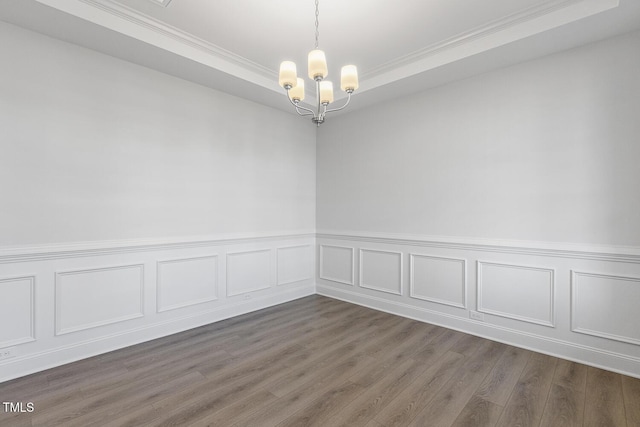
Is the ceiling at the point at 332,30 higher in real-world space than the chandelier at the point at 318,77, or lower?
higher

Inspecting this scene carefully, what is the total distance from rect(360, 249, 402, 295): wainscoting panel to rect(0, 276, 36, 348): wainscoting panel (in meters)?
3.56

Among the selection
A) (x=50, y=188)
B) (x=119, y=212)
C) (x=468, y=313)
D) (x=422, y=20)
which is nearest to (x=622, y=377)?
(x=468, y=313)

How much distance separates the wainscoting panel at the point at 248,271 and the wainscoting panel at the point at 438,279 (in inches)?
76.9

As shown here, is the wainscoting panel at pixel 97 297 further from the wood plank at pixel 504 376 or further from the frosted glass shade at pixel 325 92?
the wood plank at pixel 504 376

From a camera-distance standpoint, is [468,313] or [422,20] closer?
[422,20]

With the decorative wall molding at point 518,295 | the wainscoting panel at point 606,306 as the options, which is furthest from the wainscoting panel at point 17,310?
the wainscoting panel at point 606,306

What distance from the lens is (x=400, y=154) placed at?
13.5ft

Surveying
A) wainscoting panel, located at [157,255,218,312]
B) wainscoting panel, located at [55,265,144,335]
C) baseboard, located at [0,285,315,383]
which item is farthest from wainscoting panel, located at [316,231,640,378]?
wainscoting panel, located at [55,265,144,335]

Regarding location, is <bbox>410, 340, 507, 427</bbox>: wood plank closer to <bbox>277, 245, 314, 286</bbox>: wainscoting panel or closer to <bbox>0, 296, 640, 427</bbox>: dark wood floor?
<bbox>0, 296, 640, 427</bbox>: dark wood floor

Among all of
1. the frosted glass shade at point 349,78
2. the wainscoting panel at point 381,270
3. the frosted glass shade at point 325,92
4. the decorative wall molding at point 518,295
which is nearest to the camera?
the frosted glass shade at point 349,78

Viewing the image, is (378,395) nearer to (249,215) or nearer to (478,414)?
(478,414)

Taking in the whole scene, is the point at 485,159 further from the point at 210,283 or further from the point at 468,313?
the point at 210,283

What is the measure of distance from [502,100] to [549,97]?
41cm

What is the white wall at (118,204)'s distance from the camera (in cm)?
258
